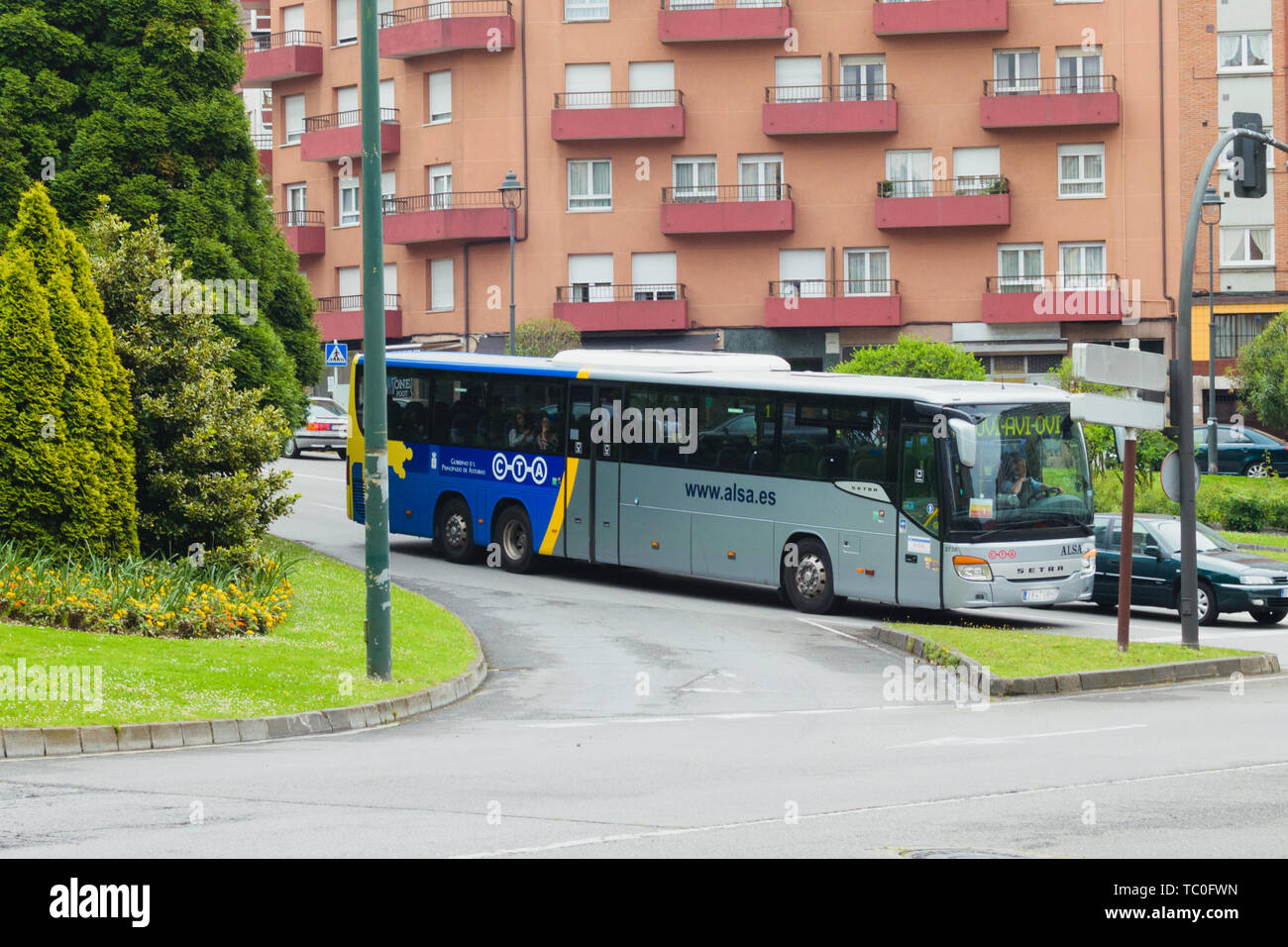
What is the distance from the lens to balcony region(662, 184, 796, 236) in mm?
54312

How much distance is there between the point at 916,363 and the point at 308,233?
98.8 feet

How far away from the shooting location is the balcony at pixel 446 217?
182 ft

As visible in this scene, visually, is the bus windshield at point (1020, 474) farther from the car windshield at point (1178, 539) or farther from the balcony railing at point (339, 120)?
the balcony railing at point (339, 120)

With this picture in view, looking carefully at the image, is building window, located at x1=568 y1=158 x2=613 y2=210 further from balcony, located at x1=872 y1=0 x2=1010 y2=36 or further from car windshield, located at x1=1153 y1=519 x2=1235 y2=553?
car windshield, located at x1=1153 y1=519 x2=1235 y2=553

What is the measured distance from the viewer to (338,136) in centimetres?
5872

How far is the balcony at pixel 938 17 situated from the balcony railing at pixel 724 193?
5954mm

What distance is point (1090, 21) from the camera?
53.9 meters

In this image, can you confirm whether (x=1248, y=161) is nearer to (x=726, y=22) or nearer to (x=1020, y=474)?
(x=1020, y=474)

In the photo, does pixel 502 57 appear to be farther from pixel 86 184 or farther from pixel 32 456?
pixel 32 456

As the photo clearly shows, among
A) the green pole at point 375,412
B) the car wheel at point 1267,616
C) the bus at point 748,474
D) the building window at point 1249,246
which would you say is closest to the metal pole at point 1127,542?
the bus at point 748,474

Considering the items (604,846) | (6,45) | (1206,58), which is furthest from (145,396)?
(1206,58)

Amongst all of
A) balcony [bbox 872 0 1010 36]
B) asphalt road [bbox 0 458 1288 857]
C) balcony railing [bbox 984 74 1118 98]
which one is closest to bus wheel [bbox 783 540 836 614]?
asphalt road [bbox 0 458 1288 857]
